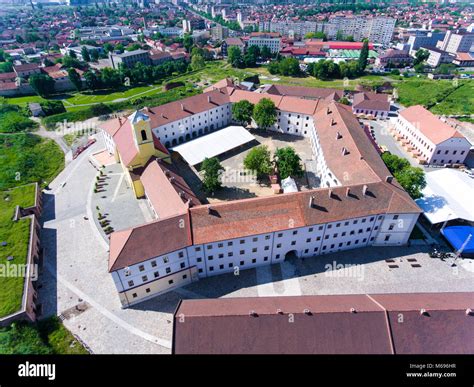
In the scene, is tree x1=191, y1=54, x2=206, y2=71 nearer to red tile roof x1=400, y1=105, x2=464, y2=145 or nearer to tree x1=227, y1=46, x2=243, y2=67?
tree x1=227, y1=46, x2=243, y2=67

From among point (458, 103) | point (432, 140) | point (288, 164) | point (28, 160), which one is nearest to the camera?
point (288, 164)

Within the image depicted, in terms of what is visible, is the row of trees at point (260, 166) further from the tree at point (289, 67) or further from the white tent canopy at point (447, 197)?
the tree at point (289, 67)

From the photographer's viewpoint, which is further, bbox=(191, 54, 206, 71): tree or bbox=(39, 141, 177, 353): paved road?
bbox=(191, 54, 206, 71): tree

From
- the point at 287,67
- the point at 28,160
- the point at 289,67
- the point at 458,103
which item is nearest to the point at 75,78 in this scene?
the point at 28,160

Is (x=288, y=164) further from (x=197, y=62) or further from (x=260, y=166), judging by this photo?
(x=197, y=62)

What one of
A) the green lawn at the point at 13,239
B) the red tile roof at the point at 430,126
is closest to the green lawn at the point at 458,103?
the red tile roof at the point at 430,126

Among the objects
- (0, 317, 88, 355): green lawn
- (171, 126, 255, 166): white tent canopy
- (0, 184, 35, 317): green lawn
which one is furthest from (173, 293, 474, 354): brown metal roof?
(171, 126, 255, 166): white tent canopy
